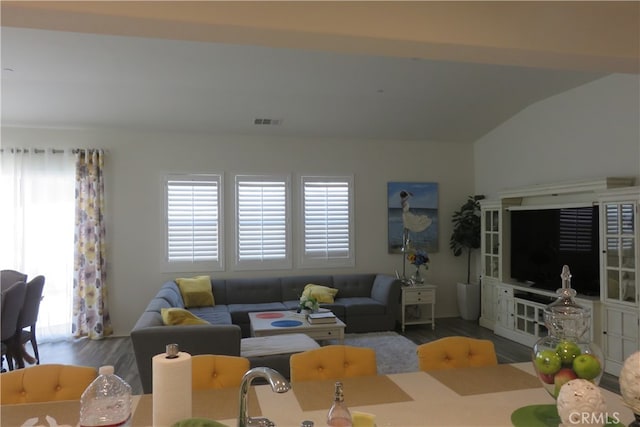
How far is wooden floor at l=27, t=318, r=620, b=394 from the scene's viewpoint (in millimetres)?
4672

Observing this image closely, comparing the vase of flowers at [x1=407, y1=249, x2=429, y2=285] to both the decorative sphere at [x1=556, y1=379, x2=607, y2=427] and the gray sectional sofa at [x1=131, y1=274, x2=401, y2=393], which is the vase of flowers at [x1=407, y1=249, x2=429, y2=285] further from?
the decorative sphere at [x1=556, y1=379, x2=607, y2=427]

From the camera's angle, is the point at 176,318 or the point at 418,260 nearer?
the point at 176,318

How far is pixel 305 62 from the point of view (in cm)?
462

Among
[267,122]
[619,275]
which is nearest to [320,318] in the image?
[267,122]

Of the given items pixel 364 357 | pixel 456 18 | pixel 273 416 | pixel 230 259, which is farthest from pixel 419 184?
pixel 273 416

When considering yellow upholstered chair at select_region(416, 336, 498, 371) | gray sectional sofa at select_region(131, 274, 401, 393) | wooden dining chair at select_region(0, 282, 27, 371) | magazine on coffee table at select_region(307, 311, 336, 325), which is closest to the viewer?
yellow upholstered chair at select_region(416, 336, 498, 371)

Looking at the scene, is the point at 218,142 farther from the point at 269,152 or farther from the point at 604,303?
the point at 604,303

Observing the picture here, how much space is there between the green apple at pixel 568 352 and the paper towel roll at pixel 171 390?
1.17 metres

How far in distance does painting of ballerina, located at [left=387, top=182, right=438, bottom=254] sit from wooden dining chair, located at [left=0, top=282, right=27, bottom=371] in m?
4.73

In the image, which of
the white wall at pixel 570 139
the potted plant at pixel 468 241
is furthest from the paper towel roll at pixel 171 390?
the potted plant at pixel 468 241

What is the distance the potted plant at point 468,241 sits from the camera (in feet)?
22.3

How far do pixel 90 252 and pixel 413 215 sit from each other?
15.0 ft

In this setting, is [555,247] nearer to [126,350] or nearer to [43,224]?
[126,350]

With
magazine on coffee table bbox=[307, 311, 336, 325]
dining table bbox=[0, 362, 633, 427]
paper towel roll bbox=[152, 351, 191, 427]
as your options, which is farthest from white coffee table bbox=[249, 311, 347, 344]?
paper towel roll bbox=[152, 351, 191, 427]
